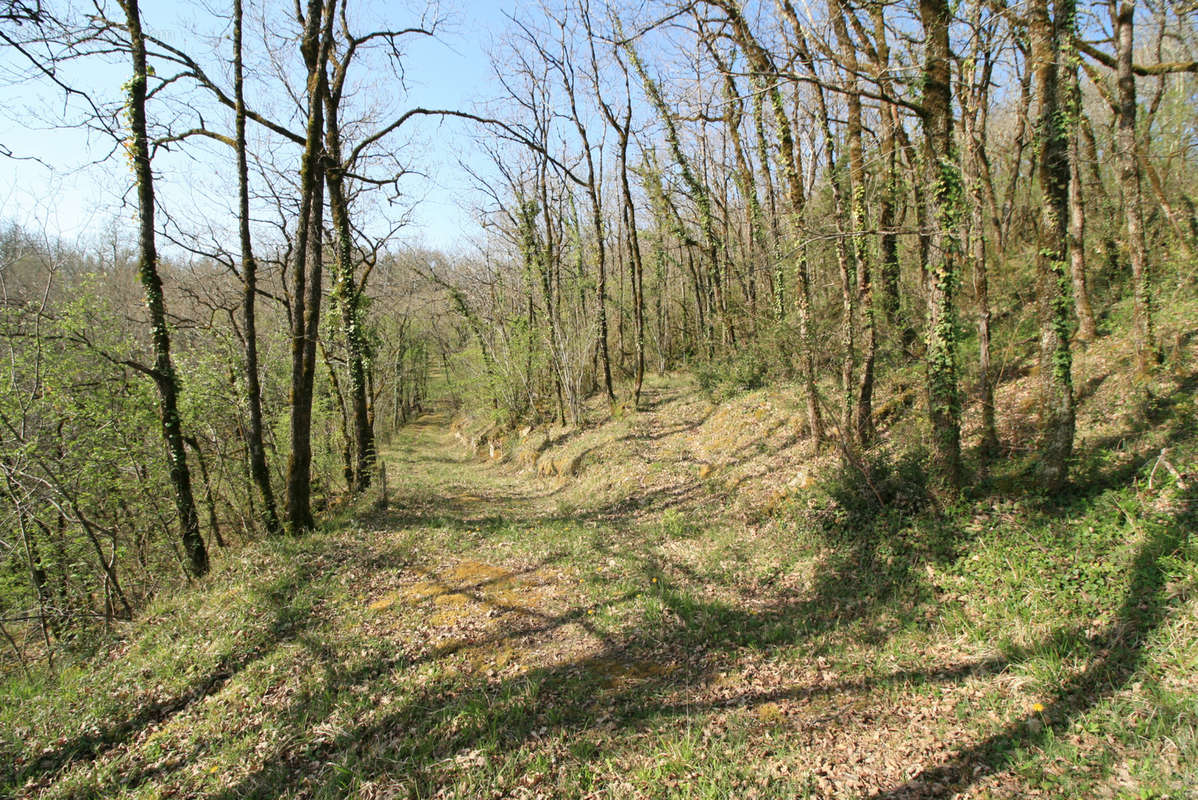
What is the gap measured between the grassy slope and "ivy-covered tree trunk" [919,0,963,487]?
840 millimetres

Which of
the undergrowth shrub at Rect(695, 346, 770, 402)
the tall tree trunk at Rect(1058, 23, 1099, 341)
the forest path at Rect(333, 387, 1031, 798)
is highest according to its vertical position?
the tall tree trunk at Rect(1058, 23, 1099, 341)

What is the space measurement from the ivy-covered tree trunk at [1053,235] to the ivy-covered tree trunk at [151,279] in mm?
11230

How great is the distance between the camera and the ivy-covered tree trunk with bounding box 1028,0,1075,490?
4.98m

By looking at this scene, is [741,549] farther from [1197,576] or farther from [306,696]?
[306,696]

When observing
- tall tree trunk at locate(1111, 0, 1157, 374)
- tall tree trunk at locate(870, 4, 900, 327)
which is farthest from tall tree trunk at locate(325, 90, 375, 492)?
tall tree trunk at locate(1111, 0, 1157, 374)

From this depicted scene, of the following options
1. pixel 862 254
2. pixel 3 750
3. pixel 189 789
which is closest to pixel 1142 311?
pixel 862 254

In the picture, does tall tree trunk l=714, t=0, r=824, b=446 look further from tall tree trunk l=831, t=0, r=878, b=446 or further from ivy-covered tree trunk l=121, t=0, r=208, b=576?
ivy-covered tree trunk l=121, t=0, r=208, b=576

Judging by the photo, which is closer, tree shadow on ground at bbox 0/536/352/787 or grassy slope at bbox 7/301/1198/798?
grassy slope at bbox 7/301/1198/798

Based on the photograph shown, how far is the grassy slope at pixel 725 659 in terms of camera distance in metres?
3.55

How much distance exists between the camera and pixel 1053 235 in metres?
5.14

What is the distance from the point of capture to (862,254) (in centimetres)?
746

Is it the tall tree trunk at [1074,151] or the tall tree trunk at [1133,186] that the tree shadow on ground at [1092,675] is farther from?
the tall tree trunk at [1133,186]

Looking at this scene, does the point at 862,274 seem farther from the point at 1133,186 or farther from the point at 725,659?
the point at 725,659

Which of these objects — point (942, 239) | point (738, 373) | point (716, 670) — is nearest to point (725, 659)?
point (716, 670)
